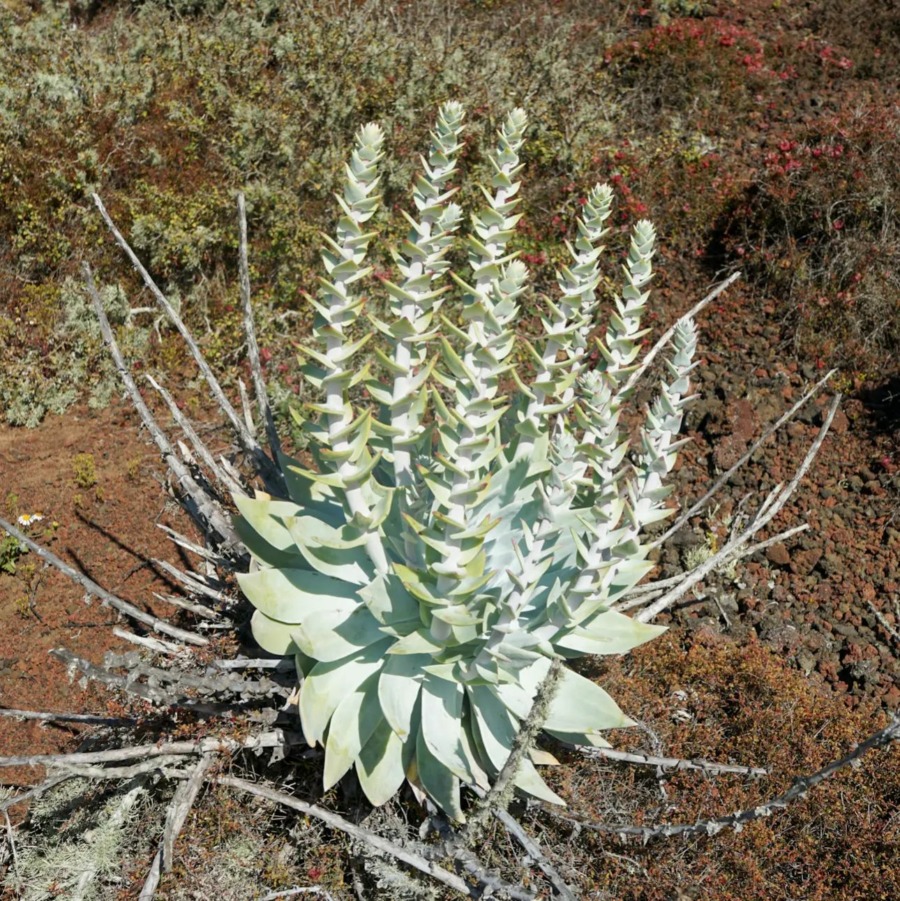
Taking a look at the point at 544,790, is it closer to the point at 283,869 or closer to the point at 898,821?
the point at 283,869

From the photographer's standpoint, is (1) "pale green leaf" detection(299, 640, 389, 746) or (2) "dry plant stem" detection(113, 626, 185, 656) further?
(2) "dry plant stem" detection(113, 626, 185, 656)

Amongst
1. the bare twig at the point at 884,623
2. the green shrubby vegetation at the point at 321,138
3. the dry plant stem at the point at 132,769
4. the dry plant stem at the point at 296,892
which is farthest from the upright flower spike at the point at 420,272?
the green shrubby vegetation at the point at 321,138

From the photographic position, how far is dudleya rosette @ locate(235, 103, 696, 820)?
82.4 inches

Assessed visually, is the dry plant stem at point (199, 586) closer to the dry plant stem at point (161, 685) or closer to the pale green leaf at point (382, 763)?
the dry plant stem at point (161, 685)

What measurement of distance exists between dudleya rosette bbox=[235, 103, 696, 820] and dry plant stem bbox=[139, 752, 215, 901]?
0.34 meters

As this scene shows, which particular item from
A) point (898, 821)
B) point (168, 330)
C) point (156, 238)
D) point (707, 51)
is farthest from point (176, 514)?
point (707, 51)

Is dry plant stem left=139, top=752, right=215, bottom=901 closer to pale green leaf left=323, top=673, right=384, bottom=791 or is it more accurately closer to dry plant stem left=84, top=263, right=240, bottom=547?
pale green leaf left=323, top=673, right=384, bottom=791

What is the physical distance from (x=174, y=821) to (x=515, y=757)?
3.04 ft

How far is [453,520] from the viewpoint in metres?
2.11

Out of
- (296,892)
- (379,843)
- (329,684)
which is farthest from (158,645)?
(379,843)

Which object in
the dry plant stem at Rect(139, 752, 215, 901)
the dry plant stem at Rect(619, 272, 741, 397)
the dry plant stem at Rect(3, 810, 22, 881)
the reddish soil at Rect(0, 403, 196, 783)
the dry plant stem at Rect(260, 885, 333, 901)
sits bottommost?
the reddish soil at Rect(0, 403, 196, 783)

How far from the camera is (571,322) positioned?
8.30ft

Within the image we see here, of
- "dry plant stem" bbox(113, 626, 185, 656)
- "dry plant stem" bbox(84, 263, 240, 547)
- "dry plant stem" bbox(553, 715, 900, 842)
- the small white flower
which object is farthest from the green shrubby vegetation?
"dry plant stem" bbox(553, 715, 900, 842)

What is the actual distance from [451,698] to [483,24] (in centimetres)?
797
